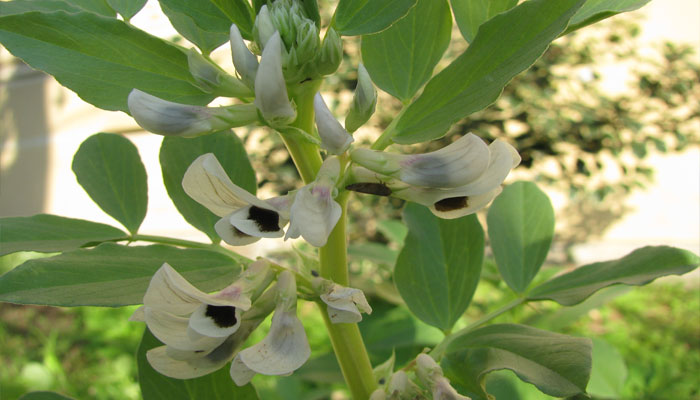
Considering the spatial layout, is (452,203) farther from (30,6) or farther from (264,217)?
(30,6)

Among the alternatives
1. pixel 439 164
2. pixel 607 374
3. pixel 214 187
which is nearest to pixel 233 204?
pixel 214 187

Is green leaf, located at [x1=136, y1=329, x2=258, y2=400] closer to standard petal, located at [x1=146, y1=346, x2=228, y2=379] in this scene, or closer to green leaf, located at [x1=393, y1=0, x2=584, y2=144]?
standard petal, located at [x1=146, y1=346, x2=228, y2=379]

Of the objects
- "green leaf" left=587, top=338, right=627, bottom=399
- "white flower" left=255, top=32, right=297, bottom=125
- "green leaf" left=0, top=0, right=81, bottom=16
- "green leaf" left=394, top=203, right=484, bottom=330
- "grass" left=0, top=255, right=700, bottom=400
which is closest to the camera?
"white flower" left=255, top=32, right=297, bottom=125

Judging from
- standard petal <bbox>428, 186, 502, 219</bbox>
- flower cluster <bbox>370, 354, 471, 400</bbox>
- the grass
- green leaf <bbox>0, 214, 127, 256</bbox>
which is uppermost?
standard petal <bbox>428, 186, 502, 219</bbox>

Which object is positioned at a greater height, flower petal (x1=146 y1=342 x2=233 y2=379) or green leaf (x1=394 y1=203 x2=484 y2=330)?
flower petal (x1=146 y1=342 x2=233 y2=379)

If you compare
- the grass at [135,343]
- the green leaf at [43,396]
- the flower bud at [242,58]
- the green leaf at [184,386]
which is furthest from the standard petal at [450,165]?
the grass at [135,343]

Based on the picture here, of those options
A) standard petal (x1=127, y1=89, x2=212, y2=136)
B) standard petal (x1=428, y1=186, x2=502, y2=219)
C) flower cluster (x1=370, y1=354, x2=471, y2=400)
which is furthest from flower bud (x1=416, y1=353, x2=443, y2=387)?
A: standard petal (x1=127, y1=89, x2=212, y2=136)

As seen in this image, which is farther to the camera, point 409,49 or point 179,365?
point 409,49
